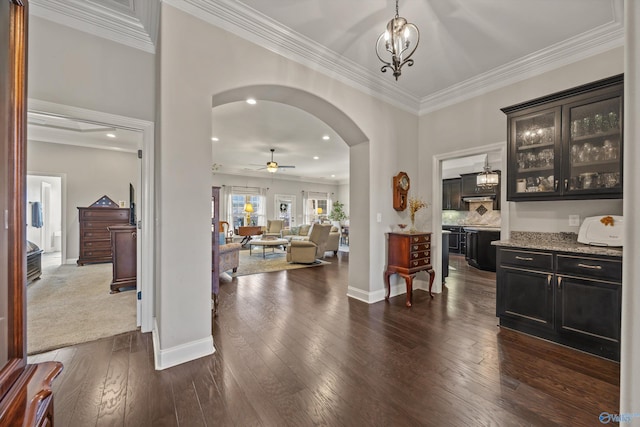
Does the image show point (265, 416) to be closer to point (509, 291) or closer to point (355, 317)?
point (355, 317)

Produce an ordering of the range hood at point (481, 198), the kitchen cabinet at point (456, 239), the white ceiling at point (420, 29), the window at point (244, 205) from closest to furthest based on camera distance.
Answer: the white ceiling at point (420, 29)
the range hood at point (481, 198)
the kitchen cabinet at point (456, 239)
the window at point (244, 205)

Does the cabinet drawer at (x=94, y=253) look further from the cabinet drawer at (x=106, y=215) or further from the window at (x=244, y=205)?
the window at (x=244, y=205)

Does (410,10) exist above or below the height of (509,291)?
above

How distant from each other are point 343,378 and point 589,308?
220 centimetres

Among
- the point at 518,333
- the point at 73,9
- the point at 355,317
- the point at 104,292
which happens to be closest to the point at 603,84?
the point at 518,333

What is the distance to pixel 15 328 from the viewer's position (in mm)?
726

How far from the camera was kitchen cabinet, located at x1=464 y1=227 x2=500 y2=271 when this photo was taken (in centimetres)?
554

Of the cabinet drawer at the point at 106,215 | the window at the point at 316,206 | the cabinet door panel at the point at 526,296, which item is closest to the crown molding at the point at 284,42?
the cabinet door panel at the point at 526,296

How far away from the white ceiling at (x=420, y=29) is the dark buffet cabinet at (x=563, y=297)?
2.22 metres

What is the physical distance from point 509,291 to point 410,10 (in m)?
2.93

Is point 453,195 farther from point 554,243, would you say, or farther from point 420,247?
point 554,243

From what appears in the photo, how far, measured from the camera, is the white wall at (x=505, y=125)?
2.68 m

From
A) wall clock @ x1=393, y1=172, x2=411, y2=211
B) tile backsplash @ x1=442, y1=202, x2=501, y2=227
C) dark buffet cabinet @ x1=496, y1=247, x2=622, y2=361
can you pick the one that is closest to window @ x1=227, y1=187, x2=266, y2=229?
tile backsplash @ x1=442, y1=202, x2=501, y2=227

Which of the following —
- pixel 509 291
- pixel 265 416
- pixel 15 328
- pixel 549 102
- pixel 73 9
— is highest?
pixel 73 9
